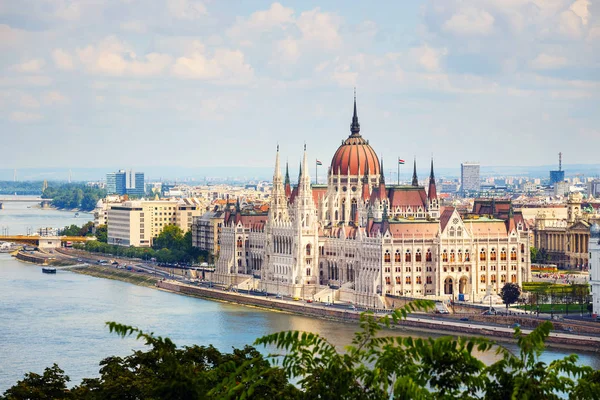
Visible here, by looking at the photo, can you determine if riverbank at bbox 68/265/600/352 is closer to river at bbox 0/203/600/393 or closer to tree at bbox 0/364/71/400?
river at bbox 0/203/600/393

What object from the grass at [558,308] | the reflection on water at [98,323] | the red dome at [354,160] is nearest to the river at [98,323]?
the reflection on water at [98,323]

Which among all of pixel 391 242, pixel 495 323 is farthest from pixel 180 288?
pixel 495 323

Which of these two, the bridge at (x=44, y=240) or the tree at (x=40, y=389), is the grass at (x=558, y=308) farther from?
the bridge at (x=44, y=240)

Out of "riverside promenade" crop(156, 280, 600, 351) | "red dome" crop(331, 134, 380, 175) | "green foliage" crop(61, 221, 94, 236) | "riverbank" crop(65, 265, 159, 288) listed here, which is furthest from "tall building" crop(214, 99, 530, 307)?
"green foliage" crop(61, 221, 94, 236)

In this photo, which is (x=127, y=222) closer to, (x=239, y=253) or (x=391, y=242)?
(x=239, y=253)

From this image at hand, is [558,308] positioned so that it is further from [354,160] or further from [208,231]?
[208,231]

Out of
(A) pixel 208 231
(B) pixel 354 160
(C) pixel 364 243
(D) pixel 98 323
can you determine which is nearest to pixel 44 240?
(A) pixel 208 231
